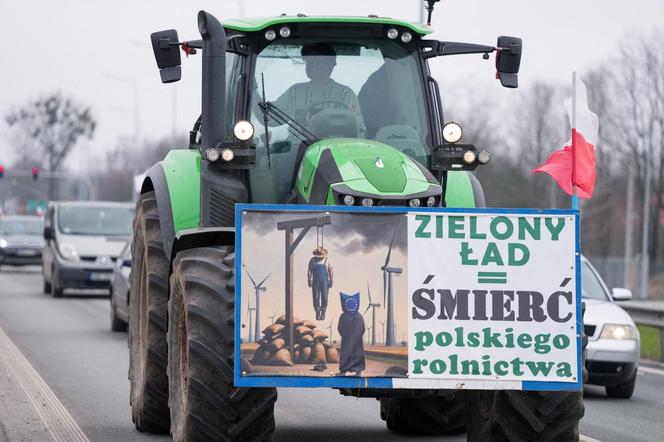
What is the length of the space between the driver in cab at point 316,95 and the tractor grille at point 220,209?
70cm

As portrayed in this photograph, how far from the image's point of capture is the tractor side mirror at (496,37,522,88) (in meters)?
9.88

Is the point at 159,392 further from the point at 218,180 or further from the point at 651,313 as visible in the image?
the point at 651,313

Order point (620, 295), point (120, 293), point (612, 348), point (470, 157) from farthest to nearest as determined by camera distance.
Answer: point (120, 293) < point (620, 295) < point (612, 348) < point (470, 157)

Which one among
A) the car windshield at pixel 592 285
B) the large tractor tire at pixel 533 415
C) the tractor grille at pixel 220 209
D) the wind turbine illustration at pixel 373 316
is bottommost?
the car windshield at pixel 592 285

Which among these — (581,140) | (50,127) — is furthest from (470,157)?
(50,127)

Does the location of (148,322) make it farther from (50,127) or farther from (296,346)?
(50,127)

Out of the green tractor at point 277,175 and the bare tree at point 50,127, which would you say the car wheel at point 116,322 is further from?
the bare tree at point 50,127

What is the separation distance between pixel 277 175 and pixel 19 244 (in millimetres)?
34533

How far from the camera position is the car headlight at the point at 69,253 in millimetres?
29531

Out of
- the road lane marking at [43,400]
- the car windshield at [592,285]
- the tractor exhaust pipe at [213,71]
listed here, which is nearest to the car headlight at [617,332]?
the car windshield at [592,285]

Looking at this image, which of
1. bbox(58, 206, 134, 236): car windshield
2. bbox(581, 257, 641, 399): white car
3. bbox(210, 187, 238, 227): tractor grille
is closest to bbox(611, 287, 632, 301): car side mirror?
bbox(581, 257, 641, 399): white car

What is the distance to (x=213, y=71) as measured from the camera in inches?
359

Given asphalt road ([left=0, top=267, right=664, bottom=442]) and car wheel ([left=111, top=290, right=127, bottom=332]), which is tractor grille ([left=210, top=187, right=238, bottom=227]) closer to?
asphalt road ([left=0, top=267, right=664, bottom=442])

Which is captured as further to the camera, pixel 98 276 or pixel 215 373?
pixel 98 276
